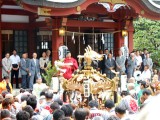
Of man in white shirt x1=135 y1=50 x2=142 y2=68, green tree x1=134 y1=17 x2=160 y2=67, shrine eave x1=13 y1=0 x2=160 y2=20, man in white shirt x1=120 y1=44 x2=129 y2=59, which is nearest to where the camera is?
shrine eave x1=13 y1=0 x2=160 y2=20

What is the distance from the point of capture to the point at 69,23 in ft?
48.9

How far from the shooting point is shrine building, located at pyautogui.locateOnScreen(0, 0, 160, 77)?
529 inches

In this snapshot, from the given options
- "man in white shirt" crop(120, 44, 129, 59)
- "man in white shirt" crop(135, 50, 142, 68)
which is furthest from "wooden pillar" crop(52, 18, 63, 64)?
"man in white shirt" crop(135, 50, 142, 68)

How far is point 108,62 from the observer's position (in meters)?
15.4

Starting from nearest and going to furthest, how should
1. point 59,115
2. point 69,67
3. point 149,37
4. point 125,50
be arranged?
1. point 59,115
2. point 69,67
3. point 125,50
4. point 149,37

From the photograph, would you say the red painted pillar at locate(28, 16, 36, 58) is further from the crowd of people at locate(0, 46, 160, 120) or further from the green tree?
the green tree

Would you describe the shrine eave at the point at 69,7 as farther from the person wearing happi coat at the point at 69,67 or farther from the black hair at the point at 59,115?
the black hair at the point at 59,115

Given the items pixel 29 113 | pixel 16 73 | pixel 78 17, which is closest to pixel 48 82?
pixel 16 73

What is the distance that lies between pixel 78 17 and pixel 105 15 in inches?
63.5

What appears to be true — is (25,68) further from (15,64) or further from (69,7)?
(69,7)

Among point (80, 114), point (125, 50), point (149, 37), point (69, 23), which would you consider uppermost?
point (69, 23)

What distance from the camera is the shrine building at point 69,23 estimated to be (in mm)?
13445

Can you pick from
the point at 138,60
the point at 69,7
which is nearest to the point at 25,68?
the point at 69,7

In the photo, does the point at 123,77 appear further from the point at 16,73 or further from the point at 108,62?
the point at 16,73
